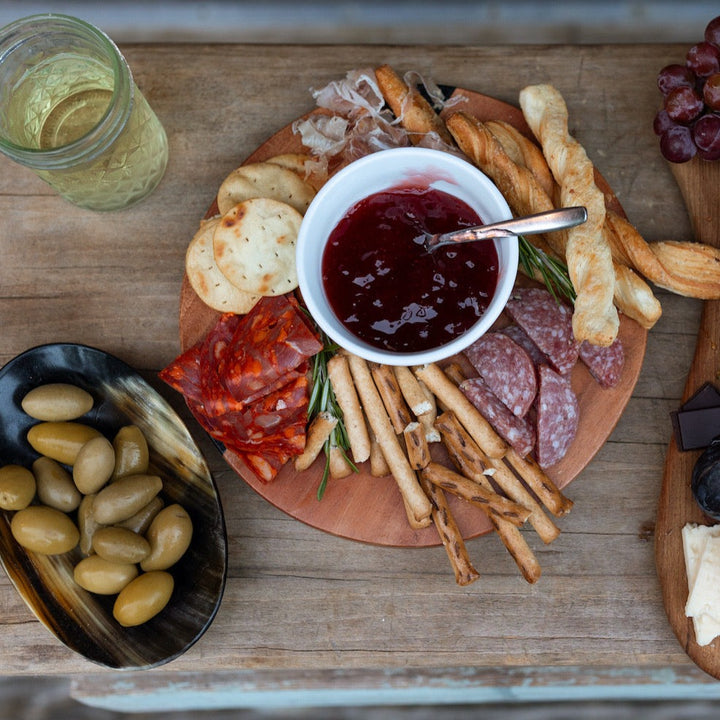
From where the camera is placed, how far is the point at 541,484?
132 centimetres

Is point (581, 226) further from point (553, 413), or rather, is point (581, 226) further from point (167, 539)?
point (167, 539)

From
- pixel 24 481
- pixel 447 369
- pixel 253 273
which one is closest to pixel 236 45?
pixel 253 273

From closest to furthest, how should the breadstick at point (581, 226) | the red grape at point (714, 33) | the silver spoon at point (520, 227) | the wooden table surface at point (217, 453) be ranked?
the silver spoon at point (520, 227) → the breadstick at point (581, 226) → the red grape at point (714, 33) → the wooden table surface at point (217, 453)

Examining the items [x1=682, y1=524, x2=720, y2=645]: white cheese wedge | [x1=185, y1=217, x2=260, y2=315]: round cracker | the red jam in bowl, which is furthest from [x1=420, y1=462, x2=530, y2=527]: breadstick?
[x1=185, y1=217, x2=260, y2=315]: round cracker

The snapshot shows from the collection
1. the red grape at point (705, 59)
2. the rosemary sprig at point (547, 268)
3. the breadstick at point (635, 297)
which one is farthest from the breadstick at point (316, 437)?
the red grape at point (705, 59)

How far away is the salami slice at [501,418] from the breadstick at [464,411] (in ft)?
0.04

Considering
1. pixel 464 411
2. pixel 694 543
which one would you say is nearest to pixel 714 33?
pixel 464 411

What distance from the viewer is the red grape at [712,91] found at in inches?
51.3

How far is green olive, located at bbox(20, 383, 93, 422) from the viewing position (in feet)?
4.35

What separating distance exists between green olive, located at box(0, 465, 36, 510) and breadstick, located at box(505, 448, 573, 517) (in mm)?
867

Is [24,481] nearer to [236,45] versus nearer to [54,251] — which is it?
[54,251]

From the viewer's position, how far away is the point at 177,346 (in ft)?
4.83

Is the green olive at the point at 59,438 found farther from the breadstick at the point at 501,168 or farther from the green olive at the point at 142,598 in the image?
the breadstick at the point at 501,168

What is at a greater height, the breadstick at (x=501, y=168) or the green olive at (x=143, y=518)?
the breadstick at (x=501, y=168)
